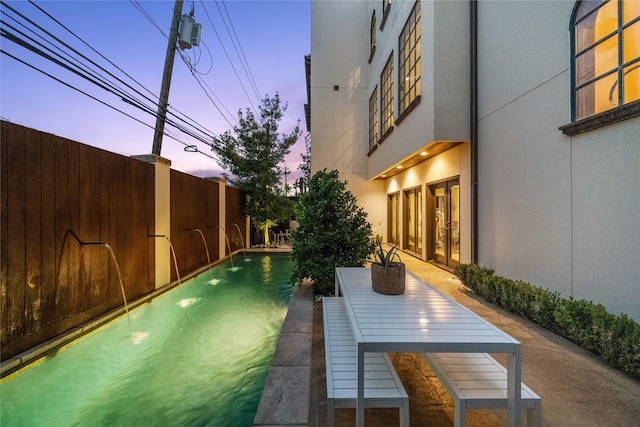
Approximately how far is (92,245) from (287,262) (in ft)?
17.3

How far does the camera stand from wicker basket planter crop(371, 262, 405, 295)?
7.19 feet

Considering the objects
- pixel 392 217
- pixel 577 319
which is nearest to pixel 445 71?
pixel 577 319

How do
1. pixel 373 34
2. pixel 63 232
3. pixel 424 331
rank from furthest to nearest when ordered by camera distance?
pixel 373 34 → pixel 63 232 → pixel 424 331

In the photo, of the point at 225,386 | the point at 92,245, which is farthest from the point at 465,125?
the point at 92,245

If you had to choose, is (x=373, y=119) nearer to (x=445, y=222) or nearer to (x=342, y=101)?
(x=342, y=101)

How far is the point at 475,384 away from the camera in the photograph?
1.58m

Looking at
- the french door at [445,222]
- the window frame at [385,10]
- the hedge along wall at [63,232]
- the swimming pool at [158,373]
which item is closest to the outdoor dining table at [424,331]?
the swimming pool at [158,373]

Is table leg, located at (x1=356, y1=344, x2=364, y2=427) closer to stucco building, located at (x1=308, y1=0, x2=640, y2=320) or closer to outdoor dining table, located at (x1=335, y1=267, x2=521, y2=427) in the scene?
outdoor dining table, located at (x1=335, y1=267, x2=521, y2=427)

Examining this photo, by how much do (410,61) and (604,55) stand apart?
13.7ft

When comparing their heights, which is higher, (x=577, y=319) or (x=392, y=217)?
(x=392, y=217)

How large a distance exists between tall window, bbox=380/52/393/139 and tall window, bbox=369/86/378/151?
0.81m

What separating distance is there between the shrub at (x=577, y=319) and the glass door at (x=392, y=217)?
20.3ft

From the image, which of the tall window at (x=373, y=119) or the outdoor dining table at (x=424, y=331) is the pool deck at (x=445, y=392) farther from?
the tall window at (x=373, y=119)

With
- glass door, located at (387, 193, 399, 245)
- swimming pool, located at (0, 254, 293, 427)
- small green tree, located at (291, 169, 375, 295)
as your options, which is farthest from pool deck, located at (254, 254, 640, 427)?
glass door, located at (387, 193, 399, 245)
